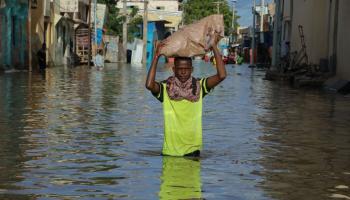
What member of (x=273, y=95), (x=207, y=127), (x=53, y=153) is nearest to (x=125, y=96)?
(x=273, y=95)

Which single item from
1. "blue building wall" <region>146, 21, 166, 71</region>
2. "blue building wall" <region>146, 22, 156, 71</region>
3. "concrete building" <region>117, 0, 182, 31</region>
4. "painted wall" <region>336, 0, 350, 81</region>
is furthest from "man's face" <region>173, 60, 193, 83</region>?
"concrete building" <region>117, 0, 182, 31</region>

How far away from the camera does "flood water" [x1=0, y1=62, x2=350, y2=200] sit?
6.95 metres

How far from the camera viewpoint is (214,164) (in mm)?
8539

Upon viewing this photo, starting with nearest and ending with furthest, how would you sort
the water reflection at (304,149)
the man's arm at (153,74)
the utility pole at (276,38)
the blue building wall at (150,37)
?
the water reflection at (304,149) < the man's arm at (153,74) < the utility pole at (276,38) < the blue building wall at (150,37)

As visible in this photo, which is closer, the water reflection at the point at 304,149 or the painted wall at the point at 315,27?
the water reflection at the point at 304,149

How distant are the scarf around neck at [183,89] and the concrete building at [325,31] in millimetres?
18277

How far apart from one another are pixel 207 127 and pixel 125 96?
7.55 meters

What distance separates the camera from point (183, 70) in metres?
7.86

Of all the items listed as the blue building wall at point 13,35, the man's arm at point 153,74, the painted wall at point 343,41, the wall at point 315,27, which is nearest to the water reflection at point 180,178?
the man's arm at point 153,74

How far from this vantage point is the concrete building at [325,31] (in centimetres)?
2656

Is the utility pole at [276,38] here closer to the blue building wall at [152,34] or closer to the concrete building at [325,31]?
the concrete building at [325,31]

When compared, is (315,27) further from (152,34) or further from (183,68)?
(152,34)

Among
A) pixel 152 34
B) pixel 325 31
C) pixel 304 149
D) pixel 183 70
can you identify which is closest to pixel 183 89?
pixel 183 70

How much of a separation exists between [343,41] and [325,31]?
545cm
